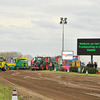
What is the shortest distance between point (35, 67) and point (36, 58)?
A: 2.19 metres

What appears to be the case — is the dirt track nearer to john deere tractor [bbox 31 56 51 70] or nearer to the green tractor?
john deere tractor [bbox 31 56 51 70]

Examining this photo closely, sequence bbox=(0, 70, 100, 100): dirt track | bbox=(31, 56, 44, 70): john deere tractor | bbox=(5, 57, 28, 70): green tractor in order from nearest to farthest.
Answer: bbox=(0, 70, 100, 100): dirt track → bbox=(31, 56, 44, 70): john deere tractor → bbox=(5, 57, 28, 70): green tractor

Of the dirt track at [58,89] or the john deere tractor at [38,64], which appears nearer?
the dirt track at [58,89]

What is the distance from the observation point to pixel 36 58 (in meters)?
46.9

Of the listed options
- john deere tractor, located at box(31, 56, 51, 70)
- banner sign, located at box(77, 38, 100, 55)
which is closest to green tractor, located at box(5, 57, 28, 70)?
john deere tractor, located at box(31, 56, 51, 70)

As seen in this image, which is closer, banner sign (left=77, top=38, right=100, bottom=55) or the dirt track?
the dirt track

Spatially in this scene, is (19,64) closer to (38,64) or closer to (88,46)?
(38,64)

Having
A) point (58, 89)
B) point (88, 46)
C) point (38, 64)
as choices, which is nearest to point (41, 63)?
point (38, 64)

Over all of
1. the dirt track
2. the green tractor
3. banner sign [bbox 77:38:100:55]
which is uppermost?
banner sign [bbox 77:38:100:55]

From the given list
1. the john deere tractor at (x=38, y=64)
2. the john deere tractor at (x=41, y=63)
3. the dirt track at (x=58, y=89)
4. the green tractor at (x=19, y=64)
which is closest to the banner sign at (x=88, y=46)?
the john deere tractor at (x=41, y=63)

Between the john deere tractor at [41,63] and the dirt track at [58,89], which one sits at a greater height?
the john deere tractor at [41,63]

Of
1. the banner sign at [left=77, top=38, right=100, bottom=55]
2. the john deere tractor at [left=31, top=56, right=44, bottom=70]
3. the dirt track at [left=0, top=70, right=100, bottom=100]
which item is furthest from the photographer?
the john deere tractor at [left=31, top=56, right=44, bottom=70]

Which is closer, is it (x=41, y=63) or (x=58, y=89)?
(x=58, y=89)

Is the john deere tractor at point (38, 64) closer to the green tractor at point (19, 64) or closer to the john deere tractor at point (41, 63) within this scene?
the john deere tractor at point (41, 63)
